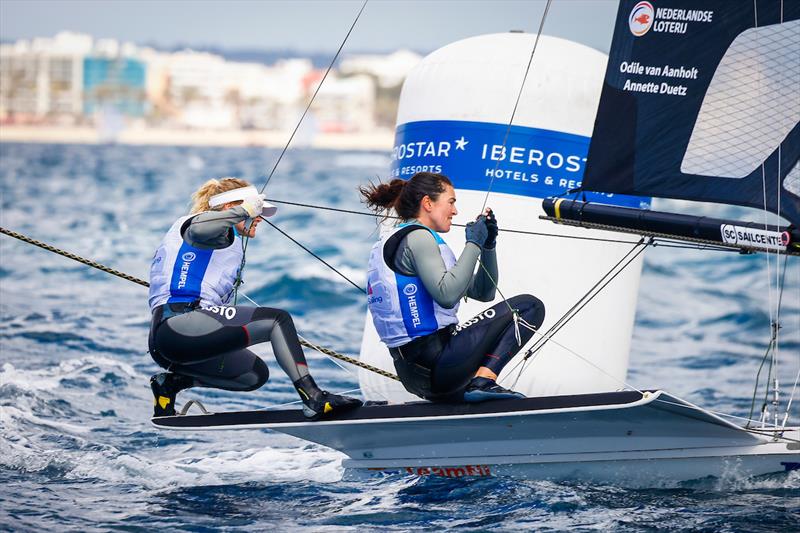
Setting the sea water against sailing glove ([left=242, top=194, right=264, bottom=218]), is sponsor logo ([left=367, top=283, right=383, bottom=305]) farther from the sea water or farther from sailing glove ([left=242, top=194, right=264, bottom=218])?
the sea water

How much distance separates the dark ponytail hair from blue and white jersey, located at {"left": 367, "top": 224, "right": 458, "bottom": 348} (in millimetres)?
77

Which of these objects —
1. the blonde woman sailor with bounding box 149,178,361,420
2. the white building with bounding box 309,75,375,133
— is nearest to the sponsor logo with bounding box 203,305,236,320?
the blonde woman sailor with bounding box 149,178,361,420

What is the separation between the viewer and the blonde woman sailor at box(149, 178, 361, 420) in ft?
13.9

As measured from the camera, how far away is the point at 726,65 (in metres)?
4.30

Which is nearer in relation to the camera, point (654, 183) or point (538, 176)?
point (654, 183)

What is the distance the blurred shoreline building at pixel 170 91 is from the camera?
104606 millimetres

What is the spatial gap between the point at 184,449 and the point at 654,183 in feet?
7.69

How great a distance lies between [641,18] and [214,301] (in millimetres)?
1902

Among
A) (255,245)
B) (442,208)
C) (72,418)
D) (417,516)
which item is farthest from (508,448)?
(255,245)

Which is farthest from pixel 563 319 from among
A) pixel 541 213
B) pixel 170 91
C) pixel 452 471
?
pixel 170 91

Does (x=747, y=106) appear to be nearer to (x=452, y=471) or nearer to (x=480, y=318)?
(x=480, y=318)

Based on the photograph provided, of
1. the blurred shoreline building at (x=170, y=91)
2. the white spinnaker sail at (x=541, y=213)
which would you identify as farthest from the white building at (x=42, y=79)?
the white spinnaker sail at (x=541, y=213)

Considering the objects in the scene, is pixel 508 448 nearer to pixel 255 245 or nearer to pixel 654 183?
pixel 654 183

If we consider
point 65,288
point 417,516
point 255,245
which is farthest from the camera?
point 255,245
